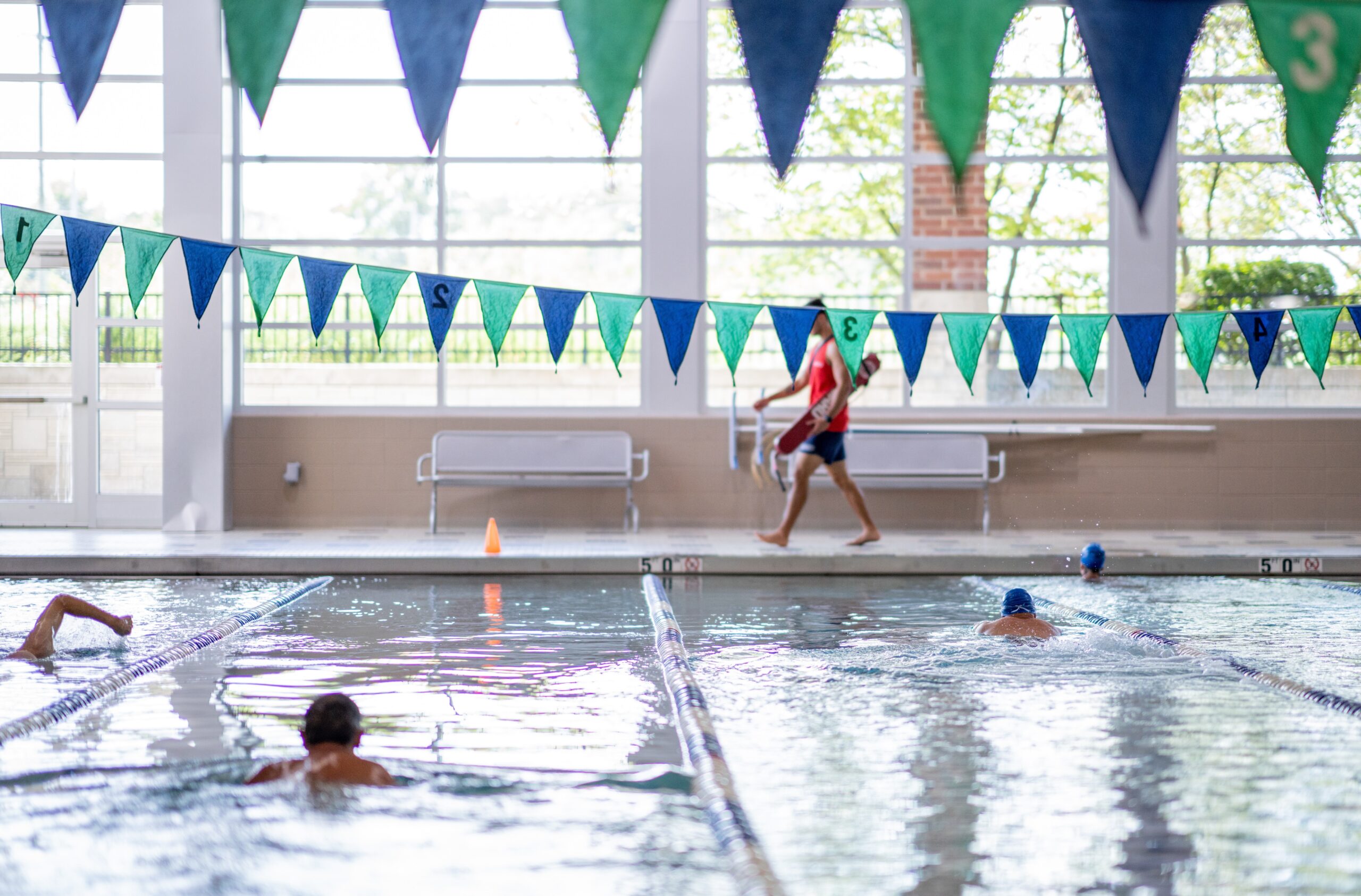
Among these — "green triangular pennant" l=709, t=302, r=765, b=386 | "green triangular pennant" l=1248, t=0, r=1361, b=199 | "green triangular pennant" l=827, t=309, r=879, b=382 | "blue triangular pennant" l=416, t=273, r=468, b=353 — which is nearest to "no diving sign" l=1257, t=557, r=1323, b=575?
"green triangular pennant" l=827, t=309, r=879, b=382

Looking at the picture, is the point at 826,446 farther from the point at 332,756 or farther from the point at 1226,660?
the point at 332,756

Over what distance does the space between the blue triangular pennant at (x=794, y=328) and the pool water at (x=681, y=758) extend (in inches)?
72.0

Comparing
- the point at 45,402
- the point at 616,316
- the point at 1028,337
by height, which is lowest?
the point at 45,402

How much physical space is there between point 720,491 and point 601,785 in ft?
27.2

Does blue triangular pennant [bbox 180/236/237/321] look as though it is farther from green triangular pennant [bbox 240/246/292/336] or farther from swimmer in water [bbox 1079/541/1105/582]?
swimmer in water [bbox 1079/541/1105/582]

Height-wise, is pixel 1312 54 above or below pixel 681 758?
above

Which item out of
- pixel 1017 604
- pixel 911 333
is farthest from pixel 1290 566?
pixel 1017 604

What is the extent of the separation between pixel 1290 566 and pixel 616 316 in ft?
17.0

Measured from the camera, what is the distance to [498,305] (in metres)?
8.16

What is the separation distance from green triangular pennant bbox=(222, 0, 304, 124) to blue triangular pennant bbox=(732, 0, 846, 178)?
42.1 inches

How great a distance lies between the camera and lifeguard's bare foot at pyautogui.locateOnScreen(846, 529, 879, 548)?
10.4 m

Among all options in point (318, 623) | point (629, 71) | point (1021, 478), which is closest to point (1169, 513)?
point (1021, 478)

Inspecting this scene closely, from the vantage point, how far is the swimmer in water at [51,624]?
19.6 feet

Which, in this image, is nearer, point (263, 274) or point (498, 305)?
point (263, 274)
